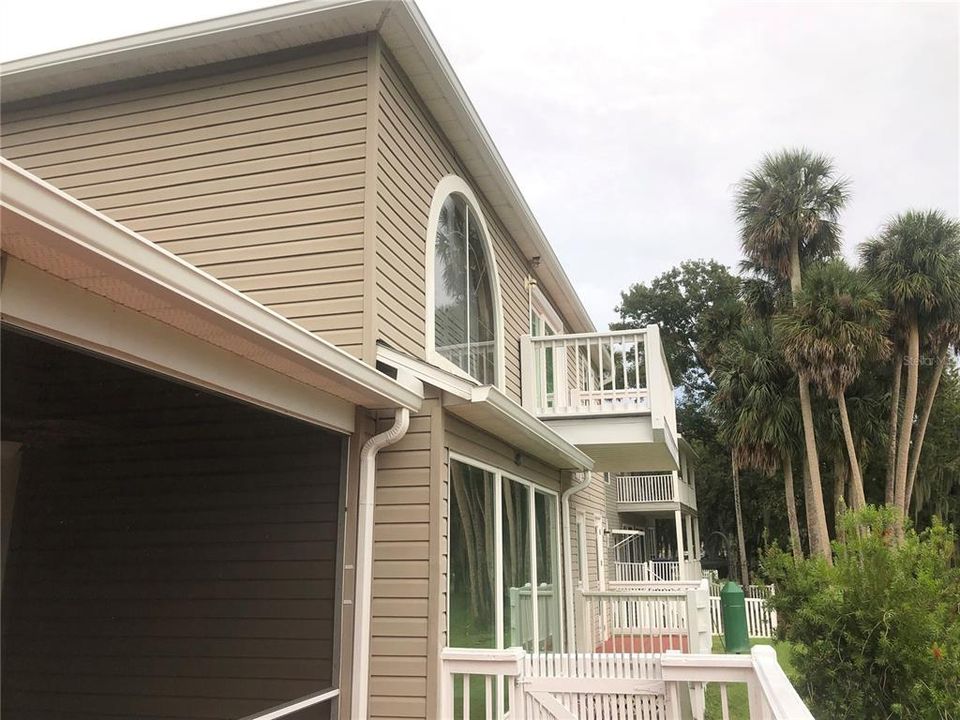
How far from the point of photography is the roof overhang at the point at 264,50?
17.3 ft

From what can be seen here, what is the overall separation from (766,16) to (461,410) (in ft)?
13.3

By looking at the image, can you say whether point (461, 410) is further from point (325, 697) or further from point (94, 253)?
point (94, 253)

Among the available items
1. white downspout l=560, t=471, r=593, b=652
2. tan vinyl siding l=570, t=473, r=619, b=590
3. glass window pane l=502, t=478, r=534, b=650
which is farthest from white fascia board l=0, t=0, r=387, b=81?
tan vinyl siding l=570, t=473, r=619, b=590

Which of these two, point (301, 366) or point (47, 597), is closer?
point (301, 366)

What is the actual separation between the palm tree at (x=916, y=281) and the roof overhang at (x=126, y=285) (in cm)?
1829

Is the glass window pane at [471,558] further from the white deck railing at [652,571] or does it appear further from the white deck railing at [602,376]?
the white deck railing at [652,571]

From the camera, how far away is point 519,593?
6535 mm

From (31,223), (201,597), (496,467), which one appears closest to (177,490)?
(201,597)

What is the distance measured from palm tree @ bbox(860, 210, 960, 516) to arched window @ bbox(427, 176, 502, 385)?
1437 centimetres

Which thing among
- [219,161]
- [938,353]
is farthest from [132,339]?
[938,353]

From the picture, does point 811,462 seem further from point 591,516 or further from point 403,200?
point 403,200

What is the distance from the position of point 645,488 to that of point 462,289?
716 inches

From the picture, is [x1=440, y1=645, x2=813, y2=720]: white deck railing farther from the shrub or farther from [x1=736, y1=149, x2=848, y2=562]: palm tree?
[x1=736, y1=149, x2=848, y2=562]: palm tree

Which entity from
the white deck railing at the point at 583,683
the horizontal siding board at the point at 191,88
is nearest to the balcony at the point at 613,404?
the white deck railing at the point at 583,683
